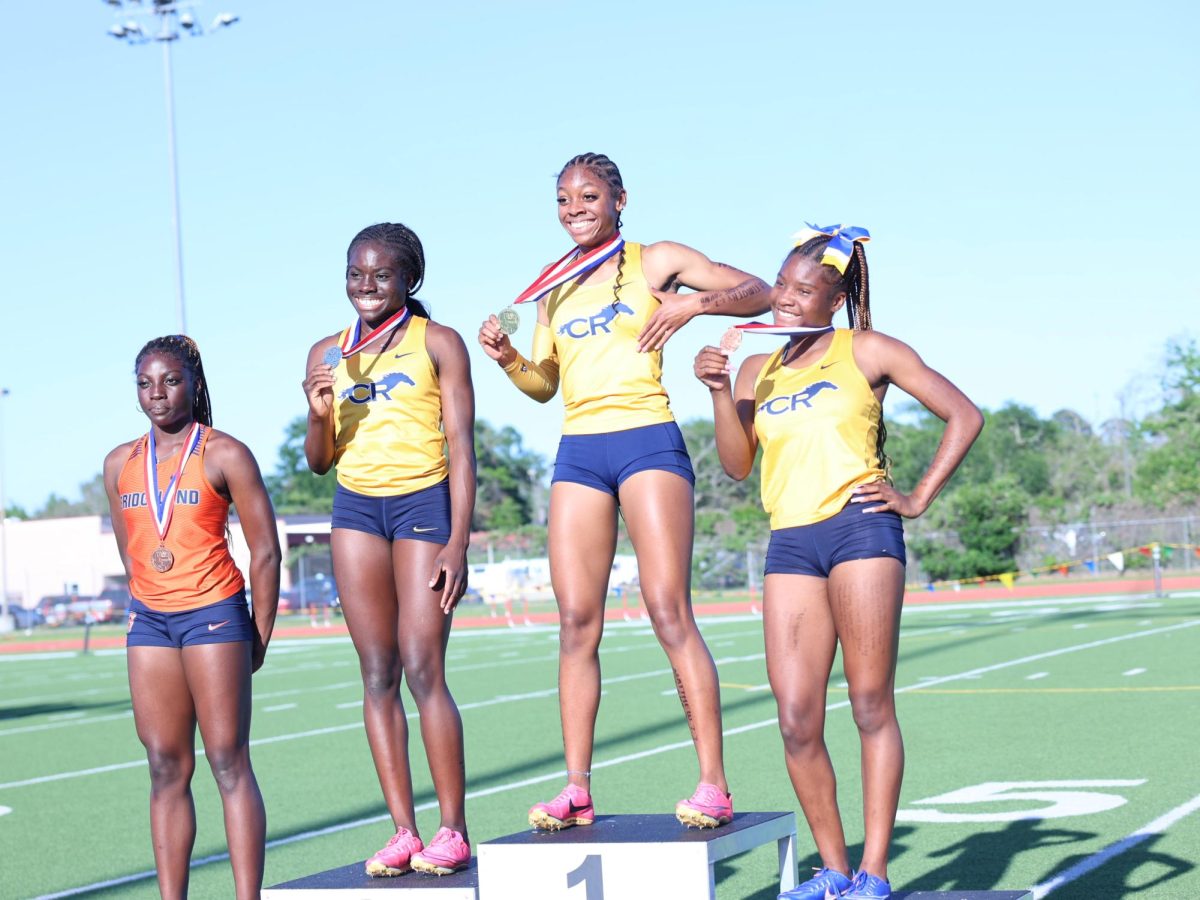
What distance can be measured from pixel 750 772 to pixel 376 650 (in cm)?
492

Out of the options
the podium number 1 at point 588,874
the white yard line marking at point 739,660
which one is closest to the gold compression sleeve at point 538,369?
the podium number 1 at point 588,874

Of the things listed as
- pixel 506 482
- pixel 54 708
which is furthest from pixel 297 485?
pixel 54 708

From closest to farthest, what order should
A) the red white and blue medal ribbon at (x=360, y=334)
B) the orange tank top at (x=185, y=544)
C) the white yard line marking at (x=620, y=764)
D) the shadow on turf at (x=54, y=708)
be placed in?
the orange tank top at (x=185, y=544) → the red white and blue medal ribbon at (x=360, y=334) → the white yard line marking at (x=620, y=764) → the shadow on turf at (x=54, y=708)

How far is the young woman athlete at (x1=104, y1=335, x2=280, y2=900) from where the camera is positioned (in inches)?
213

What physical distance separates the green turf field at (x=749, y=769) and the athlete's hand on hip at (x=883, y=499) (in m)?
2.23

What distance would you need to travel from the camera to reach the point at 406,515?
5.67 meters

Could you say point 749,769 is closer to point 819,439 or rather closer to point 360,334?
point 360,334

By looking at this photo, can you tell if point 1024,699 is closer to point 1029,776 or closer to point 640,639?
point 1029,776

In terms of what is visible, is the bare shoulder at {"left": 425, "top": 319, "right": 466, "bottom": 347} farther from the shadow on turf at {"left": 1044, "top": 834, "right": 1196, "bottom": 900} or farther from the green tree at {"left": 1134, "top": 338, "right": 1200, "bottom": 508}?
the green tree at {"left": 1134, "top": 338, "right": 1200, "bottom": 508}

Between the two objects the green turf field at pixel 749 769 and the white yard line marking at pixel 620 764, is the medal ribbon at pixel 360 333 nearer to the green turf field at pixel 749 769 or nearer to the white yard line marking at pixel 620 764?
the green turf field at pixel 749 769

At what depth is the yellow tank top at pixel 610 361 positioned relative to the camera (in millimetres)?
5535

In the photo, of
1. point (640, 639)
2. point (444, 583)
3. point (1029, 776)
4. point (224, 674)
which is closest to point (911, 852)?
point (1029, 776)

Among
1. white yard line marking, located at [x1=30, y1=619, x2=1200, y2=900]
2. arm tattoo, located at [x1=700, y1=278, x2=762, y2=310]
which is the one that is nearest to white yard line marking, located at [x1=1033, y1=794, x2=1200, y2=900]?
white yard line marking, located at [x1=30, y1=619, x2=1200, y2=900]

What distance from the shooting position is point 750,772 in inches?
397
